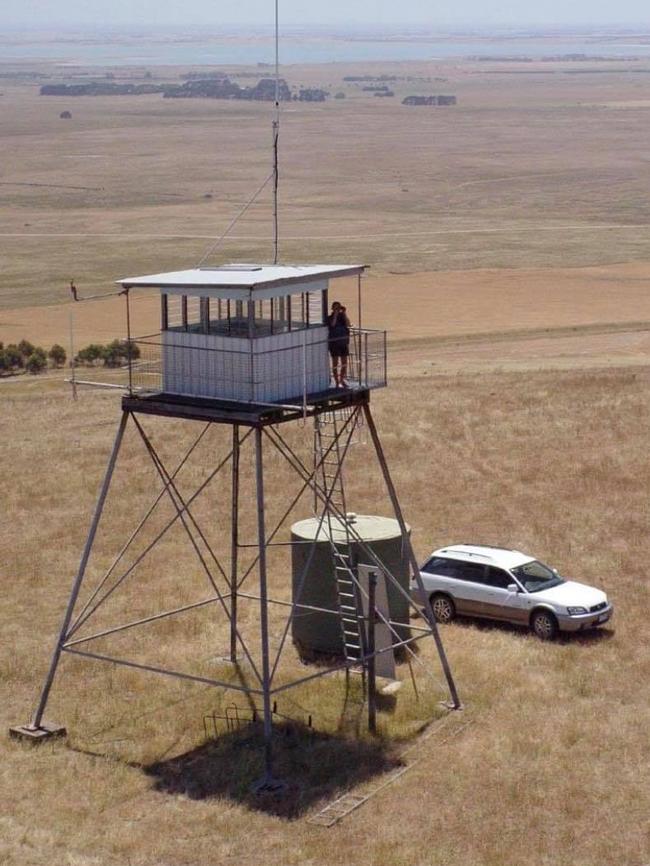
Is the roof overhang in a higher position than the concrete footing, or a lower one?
higher

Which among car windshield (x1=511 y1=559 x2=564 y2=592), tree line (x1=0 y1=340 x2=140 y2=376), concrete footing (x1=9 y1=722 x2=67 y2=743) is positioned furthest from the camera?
tree line (x1=0 y1=340 x2=140 y2=376)

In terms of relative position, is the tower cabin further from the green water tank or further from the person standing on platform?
the green water tank

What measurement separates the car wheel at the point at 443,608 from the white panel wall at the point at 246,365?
7.08m

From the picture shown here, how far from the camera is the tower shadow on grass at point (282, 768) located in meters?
22.9

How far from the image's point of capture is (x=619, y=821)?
853 inches

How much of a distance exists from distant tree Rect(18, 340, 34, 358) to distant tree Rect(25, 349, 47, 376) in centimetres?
77

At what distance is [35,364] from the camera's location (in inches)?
2495

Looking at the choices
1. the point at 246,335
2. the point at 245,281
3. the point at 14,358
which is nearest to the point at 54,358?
the point at 14,358

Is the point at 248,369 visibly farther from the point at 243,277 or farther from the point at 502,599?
the point at 502,599

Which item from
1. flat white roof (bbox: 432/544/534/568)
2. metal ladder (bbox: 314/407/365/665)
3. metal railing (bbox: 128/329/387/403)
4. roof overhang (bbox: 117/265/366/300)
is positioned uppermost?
roof overhang (bbox: 117/265/366/300)

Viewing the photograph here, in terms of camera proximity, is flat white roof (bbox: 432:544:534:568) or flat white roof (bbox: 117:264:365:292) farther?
flat white roof (bbox: 432:544:534:568)

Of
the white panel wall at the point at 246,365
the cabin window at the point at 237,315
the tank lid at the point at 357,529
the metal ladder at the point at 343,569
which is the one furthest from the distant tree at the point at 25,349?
the white panel wall at the point at 246,365

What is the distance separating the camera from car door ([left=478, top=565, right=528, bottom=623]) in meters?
30.1

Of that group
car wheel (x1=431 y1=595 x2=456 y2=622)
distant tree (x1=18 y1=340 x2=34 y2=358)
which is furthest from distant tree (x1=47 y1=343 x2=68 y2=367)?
car wheel (x1=431 y1=595 x2=456 y2=622)
